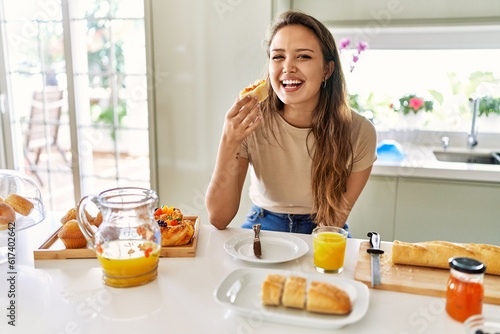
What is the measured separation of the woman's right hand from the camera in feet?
4.83

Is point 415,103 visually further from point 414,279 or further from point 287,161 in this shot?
point 414,279

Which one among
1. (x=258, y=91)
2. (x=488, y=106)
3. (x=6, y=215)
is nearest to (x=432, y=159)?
(x=488, y=106)

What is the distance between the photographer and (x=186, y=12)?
2.54m

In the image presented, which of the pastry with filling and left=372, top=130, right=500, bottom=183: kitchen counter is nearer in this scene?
the pastry with filling

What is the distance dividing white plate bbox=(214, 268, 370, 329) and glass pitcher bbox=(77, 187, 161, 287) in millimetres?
187

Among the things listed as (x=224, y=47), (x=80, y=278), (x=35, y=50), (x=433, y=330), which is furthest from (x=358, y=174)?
(x=35, y=50)

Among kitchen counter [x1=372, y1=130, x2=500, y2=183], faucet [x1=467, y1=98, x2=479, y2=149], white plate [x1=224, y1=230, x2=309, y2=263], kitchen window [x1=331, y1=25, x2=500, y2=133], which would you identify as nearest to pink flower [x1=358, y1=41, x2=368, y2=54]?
kitchen window [x1=331, y1=25, x2=500, y2=133]

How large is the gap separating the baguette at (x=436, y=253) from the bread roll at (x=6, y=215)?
3.09ft

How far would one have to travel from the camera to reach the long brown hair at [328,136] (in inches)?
63.1

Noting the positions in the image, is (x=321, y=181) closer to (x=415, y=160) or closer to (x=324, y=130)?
(x=324, y=130)

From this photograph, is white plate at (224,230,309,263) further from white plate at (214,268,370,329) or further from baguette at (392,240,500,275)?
baguette at (392,240,500,275)

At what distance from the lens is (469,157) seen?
2631 mm

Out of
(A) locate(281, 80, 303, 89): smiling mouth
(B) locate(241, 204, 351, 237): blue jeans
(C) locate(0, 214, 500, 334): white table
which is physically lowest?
(B) locate(241, 204, 351, 237): blue jeans

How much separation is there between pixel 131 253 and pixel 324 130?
3.00ft
